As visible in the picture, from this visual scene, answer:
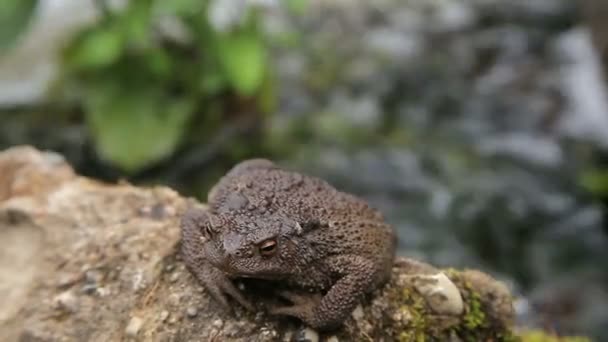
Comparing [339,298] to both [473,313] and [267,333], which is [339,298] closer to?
[267,333]

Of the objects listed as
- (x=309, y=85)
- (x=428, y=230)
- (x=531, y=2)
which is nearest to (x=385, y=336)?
(x=428, y=230)

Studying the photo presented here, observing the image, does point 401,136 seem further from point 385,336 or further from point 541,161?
point 385,336

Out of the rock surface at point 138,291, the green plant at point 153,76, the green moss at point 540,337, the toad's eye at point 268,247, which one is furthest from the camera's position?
the green plant at point 153,76

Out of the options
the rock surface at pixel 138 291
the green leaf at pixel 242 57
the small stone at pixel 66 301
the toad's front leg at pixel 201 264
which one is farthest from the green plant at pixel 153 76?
the small stone at pixel 66 301

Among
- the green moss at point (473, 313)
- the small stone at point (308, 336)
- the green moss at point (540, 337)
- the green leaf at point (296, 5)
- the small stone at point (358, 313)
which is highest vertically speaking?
the green leaf at point (296, 5)

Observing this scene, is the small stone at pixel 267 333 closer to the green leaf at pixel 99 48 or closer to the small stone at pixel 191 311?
the small stone at pixel 191 311

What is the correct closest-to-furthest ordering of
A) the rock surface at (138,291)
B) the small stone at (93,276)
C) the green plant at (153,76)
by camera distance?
the rock surface at (138,291), the small stone at (93,276), the green plant at (153,76)
